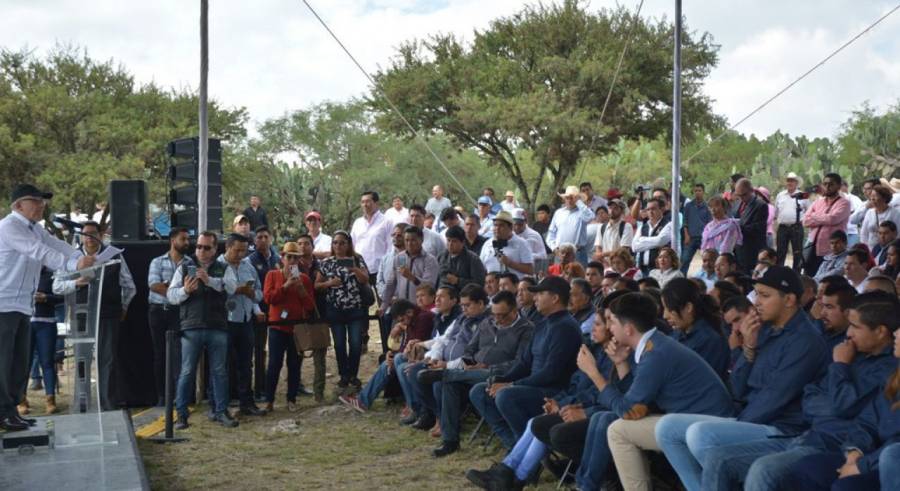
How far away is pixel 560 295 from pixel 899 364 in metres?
3.11

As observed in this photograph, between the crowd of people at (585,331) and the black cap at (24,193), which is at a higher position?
the black cap at (24,193)

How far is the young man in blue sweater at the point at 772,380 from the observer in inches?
231

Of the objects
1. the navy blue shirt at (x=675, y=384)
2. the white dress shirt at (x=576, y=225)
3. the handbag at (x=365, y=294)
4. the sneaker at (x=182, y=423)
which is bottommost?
the sneaker at (x=182, y=423)

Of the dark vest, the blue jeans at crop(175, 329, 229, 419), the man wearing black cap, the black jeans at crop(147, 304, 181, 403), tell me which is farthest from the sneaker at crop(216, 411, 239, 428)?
the man wearing black cap

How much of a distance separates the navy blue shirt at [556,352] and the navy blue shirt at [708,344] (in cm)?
118

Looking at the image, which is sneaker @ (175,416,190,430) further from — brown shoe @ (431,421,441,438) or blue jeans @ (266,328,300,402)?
brown shoe @ (431,421,441,438)

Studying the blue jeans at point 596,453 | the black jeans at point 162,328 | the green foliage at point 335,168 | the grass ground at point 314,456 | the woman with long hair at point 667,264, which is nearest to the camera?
the blue jeans at point 596,453

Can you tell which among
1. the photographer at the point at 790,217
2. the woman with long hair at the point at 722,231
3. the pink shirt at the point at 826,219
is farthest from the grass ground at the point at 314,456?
the photographer at the point at 790,217

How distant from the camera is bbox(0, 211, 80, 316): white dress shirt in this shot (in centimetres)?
862

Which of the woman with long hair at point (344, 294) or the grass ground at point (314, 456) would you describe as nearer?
the grass ground at point (314, 456)

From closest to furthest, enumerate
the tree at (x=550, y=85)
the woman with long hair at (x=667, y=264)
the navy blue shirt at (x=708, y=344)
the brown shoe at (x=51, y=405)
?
the navy blue shirt at (x=708, y=344) < the woman with long hair at (x=667, y=264) < the brown shoe at (x=51, y=405) < the tree at (x=550, y=85)

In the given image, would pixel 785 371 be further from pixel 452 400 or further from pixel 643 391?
pixel 452 400

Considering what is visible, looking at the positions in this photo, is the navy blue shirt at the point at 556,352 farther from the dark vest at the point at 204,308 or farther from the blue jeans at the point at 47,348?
the blue jeans at the point at 47,348

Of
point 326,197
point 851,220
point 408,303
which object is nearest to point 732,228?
point 851,220
